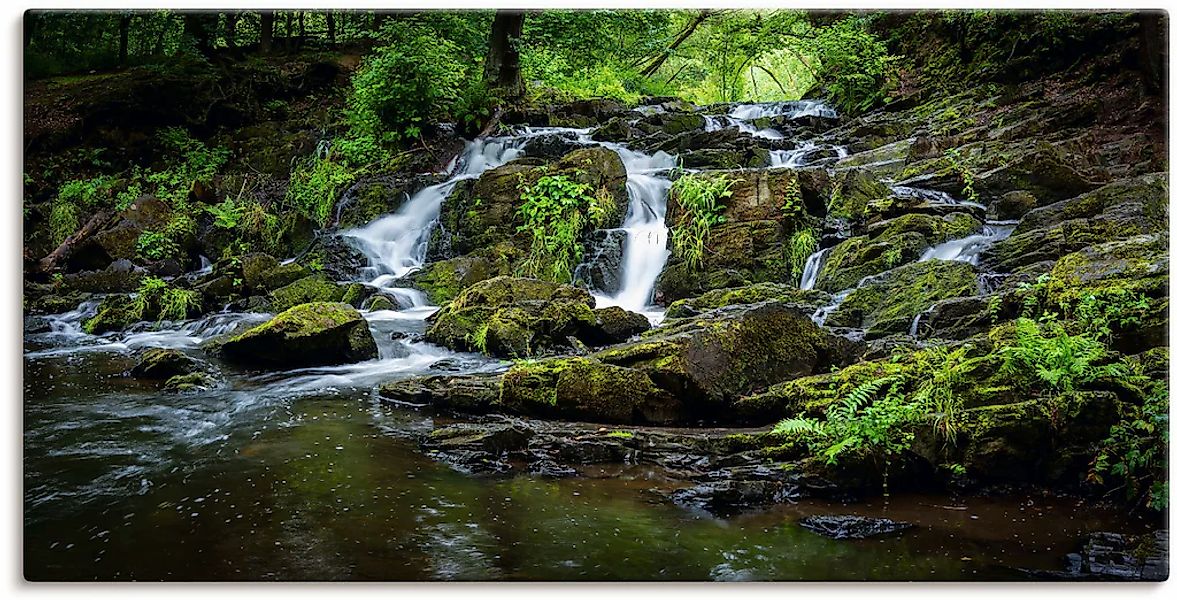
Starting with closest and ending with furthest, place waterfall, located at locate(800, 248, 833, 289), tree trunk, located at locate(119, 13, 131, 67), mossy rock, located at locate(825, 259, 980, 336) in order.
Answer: tree trunk, located at locate(119, 13, 131, 67) → mossy rock, located at locate(825, 259, 980, 336) → waterfall, located at locate(800, 248, 833, 289)

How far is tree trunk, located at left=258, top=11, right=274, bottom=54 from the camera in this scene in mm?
4473

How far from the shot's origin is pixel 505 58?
7676 mm

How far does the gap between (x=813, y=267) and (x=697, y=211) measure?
41.3 inches

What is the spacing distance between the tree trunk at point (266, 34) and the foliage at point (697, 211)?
128 inches

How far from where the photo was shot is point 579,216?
6953mm

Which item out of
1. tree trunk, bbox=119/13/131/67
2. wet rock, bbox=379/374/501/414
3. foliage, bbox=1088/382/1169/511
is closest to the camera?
foliage, bbox=1088/382/1169/511

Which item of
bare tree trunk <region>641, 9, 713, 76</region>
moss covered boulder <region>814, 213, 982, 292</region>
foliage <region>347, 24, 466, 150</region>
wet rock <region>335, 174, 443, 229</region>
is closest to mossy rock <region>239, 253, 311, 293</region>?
wet rock <region>335, 174, 443, 229</region>

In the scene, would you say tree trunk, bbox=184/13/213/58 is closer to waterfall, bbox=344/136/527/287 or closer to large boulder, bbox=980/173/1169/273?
waterfall, bbox=344/136/527/287

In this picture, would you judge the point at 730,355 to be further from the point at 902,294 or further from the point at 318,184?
the point at 318,184

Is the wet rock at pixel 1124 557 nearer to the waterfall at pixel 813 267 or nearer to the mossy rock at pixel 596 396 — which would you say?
the mossy rock at pixel 596 396

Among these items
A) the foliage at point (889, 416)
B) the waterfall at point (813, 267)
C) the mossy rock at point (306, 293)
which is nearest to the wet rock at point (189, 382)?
the mossy rock at point (306, 293)

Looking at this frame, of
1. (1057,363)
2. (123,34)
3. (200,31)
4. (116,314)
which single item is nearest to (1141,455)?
(1057,363)

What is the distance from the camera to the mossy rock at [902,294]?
16.7 feet

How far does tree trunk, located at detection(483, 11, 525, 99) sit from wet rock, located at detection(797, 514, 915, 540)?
339 cm
